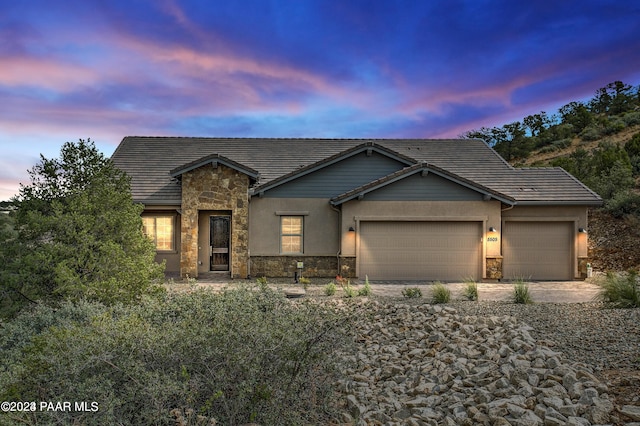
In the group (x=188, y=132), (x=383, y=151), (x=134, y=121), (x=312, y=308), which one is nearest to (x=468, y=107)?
(x=383, y=151)

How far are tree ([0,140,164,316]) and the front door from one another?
7393mm

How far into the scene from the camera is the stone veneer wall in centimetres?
1466

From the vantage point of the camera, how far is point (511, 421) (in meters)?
4.11

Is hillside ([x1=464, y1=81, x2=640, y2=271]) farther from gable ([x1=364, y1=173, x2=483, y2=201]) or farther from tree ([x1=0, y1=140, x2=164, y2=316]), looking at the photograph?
tree ([x1=0, y1=140, x2=164, y2=316])

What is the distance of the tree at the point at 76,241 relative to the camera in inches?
268

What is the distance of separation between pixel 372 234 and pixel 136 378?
11.6 metres

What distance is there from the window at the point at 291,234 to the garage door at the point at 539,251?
294 inches

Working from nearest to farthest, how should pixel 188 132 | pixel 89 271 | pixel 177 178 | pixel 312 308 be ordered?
pixel 312 308 → pixel 89 271 → pixel 177 178 → pixel 188 132

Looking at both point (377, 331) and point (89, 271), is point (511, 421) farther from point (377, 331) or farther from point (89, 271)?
point (89, 271)

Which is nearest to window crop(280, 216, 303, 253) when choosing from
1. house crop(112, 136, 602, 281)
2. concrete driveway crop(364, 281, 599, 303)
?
house crop(112, 136, 602, 281)

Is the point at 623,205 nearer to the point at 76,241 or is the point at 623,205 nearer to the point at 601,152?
the point at 601,152

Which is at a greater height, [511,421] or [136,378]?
[136,378]

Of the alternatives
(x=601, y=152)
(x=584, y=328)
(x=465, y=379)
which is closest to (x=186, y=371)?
(x=465, y=379)

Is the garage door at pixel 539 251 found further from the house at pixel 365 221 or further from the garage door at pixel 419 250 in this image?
the garage door at pixel 419 250
